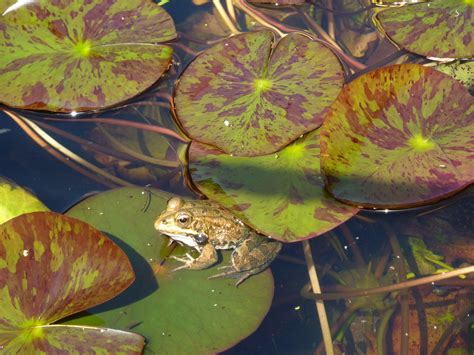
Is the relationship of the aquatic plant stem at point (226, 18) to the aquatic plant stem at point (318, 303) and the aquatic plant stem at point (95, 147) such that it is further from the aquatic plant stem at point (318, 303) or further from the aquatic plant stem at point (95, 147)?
the aquatic plant stem at point (318, 303)

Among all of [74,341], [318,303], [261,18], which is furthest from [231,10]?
[74,341]

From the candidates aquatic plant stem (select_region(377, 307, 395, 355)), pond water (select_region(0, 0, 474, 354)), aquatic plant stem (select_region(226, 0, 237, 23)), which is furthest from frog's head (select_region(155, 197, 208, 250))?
aquatic plant stem (select_region(226, 0, 237, 23))

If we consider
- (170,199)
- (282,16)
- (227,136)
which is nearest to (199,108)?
(227,136)

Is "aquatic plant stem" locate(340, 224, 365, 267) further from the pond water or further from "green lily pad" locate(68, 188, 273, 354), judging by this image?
"green lily pad" locate(68, 188, 273, 354)

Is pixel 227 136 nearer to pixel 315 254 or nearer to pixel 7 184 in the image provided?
pixel 315 254

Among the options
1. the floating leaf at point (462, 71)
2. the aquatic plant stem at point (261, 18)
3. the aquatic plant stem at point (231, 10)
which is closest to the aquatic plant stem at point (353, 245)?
the floating leaf at point (462, 71)

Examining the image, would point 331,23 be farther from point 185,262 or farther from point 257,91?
point 185,262
